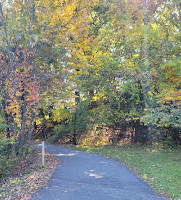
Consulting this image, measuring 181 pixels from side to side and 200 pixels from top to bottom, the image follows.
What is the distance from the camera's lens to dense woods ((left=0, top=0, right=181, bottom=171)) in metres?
8.90

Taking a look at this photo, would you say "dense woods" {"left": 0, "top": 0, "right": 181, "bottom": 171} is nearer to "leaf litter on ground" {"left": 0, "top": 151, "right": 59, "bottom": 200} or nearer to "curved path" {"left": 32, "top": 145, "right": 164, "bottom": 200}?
"leaf litter on ground" {"left": 0, "top": 151, "right": 59, "bottom": 200}

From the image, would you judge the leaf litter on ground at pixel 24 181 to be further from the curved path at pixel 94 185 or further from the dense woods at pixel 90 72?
the dense woods at pixel 90 72

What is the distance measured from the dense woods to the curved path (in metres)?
2.67

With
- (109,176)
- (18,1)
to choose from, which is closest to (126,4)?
(18,1)

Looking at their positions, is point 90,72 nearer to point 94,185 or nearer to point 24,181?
point 24,181

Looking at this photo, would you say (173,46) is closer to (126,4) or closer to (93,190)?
(126,4)

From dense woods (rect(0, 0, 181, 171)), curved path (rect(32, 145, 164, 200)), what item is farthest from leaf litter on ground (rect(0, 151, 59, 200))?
dense woods (rect(0, 0, 181, 171))

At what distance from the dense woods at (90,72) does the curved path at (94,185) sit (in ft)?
8.78

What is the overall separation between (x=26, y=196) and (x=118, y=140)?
1150cm

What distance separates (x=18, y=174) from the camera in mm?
7719

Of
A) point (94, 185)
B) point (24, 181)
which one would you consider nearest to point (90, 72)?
point (24, 181)

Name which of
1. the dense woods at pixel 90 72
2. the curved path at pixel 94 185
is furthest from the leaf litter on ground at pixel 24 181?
the dense woods at pixel 90 72

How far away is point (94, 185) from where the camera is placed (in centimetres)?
598

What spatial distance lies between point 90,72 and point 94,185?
985 centimetres
